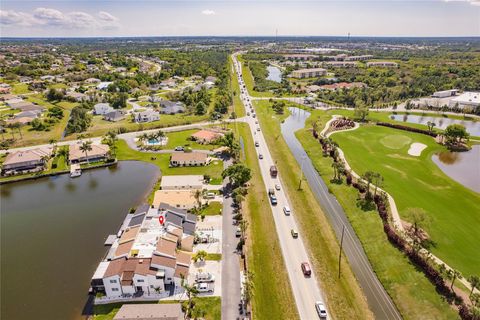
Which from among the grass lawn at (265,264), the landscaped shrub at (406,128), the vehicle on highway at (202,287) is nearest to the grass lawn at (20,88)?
the grass lawn at (265,264)

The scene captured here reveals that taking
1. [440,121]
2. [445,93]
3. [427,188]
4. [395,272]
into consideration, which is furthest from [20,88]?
[445,93]

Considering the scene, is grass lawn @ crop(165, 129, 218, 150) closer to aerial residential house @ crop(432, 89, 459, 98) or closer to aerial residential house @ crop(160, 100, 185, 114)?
aerial residential house @ crop(160, 100, 185, 114)

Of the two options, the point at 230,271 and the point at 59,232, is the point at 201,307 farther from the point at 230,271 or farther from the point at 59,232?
the point at 59,232

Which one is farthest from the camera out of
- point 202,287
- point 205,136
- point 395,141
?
point 205,136

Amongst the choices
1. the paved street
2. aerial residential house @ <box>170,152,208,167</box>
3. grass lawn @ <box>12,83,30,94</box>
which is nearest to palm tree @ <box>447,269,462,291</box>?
the paved street

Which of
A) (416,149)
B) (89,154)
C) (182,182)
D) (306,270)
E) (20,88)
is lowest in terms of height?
(306,270)

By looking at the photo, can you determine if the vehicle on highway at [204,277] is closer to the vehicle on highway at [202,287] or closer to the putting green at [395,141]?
the vehicle on highway at [202,287]

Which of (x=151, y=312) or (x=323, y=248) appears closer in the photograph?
(x=151, y=312)
